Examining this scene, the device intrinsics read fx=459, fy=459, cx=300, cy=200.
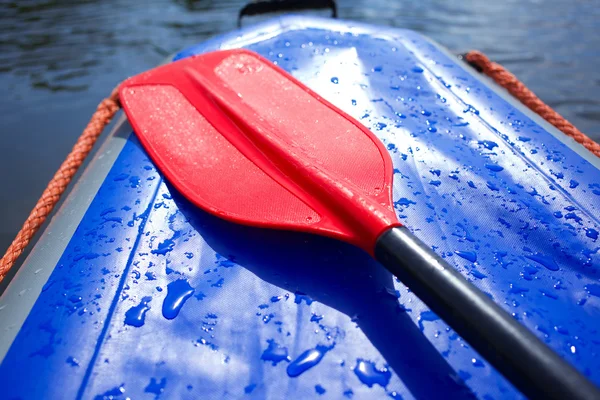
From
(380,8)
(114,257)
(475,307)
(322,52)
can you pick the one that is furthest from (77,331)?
(380,8)

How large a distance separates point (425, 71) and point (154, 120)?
1053mm

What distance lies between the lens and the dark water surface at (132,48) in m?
2.63

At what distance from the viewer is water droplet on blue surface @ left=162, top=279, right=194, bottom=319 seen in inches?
38.4

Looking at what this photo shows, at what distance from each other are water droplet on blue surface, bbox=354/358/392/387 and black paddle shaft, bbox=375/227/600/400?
16cm

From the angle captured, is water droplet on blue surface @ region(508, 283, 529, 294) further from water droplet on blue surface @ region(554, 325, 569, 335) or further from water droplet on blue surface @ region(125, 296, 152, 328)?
water droplet on blue surface @ region(125, 296, 152, 328)

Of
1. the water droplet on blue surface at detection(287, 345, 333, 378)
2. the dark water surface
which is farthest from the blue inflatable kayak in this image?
the dark water surface

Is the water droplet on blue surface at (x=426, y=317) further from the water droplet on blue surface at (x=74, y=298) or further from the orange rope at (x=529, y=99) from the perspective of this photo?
the orange rope at (x=529, y=99)

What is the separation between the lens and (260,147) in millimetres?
1361

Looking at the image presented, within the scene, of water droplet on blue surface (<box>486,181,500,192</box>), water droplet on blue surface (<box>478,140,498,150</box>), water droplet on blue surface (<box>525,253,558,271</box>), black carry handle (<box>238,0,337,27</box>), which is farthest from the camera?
black carry handle (<box>238,0,337,27</box>)

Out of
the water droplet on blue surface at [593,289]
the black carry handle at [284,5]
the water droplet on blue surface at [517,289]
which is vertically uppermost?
the black carry handle at [284,5]

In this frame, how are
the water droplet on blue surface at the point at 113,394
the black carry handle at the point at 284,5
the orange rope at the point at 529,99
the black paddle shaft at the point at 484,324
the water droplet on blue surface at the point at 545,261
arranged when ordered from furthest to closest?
the black carry handle at the point at 284,5
the orange rope at the point at 529,99
the water droplet on blue surface at the point at 545,261
the water droplet on blue surface at the point at 113,394
the black paddle shaft at the point at 484,324

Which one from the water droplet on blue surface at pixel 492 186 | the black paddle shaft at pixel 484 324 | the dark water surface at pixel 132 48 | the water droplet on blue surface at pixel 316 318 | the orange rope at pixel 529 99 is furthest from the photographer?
the dark water surface at pixel 132 48

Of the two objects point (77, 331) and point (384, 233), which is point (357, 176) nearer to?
point (384, 233)

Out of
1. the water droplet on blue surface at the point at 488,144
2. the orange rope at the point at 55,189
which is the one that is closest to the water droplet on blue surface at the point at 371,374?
the water droplet on blue surface at the point at 488,144
